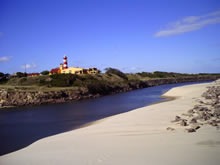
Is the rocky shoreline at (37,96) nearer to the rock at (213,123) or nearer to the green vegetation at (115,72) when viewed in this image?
the rock at (213,123)

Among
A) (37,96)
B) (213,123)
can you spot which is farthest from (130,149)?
(37,96)

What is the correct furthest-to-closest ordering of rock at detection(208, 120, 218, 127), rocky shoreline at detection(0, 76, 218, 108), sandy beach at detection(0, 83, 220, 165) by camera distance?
rocky shoreline at detection(0, 76, 218, 108) < rock at detection(208, 120, 218, 127) < sandy beach at detection(0, 83, 220, 165)

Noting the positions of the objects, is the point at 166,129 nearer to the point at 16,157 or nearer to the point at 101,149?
the point at 101,149

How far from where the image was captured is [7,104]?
2884 cm

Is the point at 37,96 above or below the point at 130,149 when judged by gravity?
above

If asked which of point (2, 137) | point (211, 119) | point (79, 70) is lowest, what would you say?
point (2, 137)

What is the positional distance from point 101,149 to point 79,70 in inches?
2264

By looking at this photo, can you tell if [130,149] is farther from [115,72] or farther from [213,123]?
[115,72]

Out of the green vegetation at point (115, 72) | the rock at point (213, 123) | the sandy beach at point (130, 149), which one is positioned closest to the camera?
the sandy beach at point (130, 149)

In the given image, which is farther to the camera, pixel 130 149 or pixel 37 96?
pixel 37 96

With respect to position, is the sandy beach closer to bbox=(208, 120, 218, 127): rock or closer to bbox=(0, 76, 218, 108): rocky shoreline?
bbox=(208, 120, 218, 127): rock

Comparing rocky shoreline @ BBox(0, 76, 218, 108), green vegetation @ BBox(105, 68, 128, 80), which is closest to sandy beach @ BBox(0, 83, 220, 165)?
rocky shoreline @ BBox(0, 76, 218, 108)

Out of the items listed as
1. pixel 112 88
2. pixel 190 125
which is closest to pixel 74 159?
pixel 190 125

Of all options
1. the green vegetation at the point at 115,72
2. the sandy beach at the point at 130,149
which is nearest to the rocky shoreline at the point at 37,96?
the sandy beach at the point at 130,149
